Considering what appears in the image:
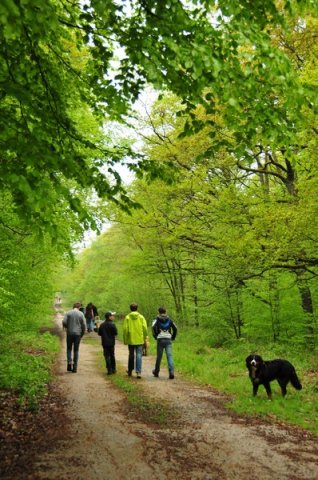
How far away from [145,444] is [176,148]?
38.5ft

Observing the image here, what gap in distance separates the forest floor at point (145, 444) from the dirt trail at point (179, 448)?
0.01 meters

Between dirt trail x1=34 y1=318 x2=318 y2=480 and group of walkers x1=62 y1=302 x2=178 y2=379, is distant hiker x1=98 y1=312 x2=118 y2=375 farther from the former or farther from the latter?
dirt trail x1=34 y1=318 x2=318 y2=480

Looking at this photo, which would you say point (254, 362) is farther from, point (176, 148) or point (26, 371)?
point (176, 148)

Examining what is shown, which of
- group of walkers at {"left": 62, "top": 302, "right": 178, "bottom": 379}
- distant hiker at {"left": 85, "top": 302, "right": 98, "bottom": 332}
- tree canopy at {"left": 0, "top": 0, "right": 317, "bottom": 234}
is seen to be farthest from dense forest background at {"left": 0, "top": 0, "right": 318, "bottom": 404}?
distant hiker at {"left": 85, "top": 302, "right": 98, "bottom": 332}

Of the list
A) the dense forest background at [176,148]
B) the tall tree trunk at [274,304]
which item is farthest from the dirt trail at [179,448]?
the tall tree trunk at [274,304]

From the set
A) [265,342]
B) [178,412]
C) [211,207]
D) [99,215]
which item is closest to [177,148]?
[211,207]

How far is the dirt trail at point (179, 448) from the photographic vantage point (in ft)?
16.0

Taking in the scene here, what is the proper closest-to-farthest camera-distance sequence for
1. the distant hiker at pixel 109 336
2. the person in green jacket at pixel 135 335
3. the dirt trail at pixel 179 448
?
the dirt trail at pixel 179 448 → the person in green jacket at pixel 135 335 → the distant hiker at pixel 109 336

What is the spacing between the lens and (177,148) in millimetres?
15508

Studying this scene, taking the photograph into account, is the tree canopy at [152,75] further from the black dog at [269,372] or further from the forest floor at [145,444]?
the black dog at [269,372]

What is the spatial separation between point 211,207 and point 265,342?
638 cm

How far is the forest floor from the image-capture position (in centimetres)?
489

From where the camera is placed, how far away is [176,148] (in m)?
15.6

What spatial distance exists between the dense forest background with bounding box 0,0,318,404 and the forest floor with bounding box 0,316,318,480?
2.70 m
